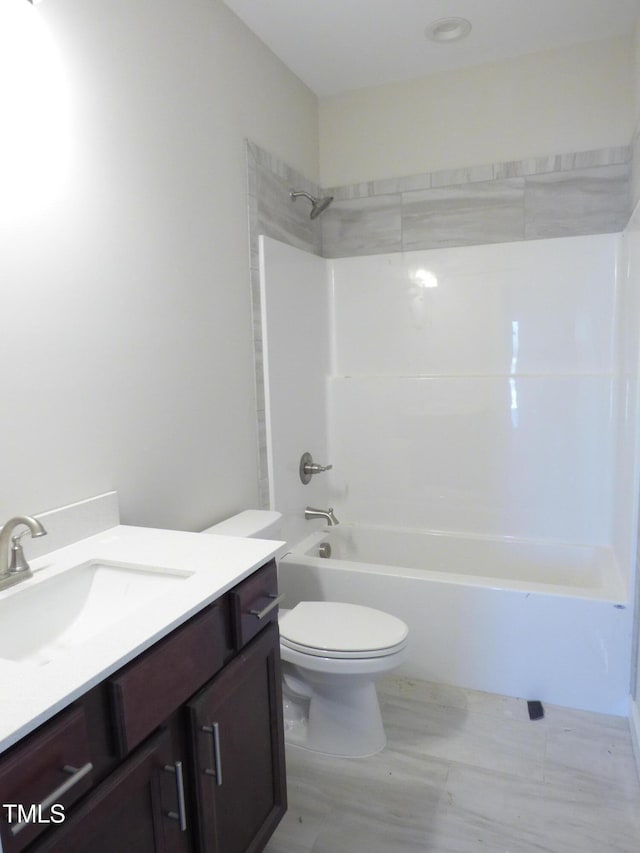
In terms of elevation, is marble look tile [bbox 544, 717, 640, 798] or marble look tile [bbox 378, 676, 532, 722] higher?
marble look tile [bbox 378, 676, 532, 722]

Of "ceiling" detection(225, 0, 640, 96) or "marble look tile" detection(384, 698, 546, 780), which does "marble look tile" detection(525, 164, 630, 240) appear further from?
"marble look tile" detection(384, 698, 546, 780)

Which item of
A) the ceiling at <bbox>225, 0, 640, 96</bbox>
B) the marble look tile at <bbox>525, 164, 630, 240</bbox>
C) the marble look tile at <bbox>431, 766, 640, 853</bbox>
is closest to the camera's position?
the marble look tile at <bbox>431, 766, 640, 853</bbox>

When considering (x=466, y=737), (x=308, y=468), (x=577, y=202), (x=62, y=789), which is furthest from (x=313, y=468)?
(x=62, y=789)

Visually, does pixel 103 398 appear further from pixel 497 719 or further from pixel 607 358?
pixel 607 358

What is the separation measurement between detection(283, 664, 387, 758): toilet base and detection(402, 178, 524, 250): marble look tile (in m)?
2.08

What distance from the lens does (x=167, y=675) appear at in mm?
1044

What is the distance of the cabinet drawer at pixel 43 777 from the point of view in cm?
74

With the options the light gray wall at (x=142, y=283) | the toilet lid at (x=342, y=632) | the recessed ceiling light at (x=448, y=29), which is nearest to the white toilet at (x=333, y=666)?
the toilet lid at (x=342, y=632)

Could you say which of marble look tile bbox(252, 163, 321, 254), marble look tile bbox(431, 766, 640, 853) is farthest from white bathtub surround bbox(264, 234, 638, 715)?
marble look tile bbox(431, 766, 640, 853)

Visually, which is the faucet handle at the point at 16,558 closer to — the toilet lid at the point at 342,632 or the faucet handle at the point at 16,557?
the faucet handle at the point at 16,557

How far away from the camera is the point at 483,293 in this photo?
2834 mm

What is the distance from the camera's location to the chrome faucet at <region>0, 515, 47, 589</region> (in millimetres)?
1168

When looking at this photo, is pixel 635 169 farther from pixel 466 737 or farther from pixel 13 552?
pixel 13 552

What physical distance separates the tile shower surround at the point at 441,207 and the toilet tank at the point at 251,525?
253mm
